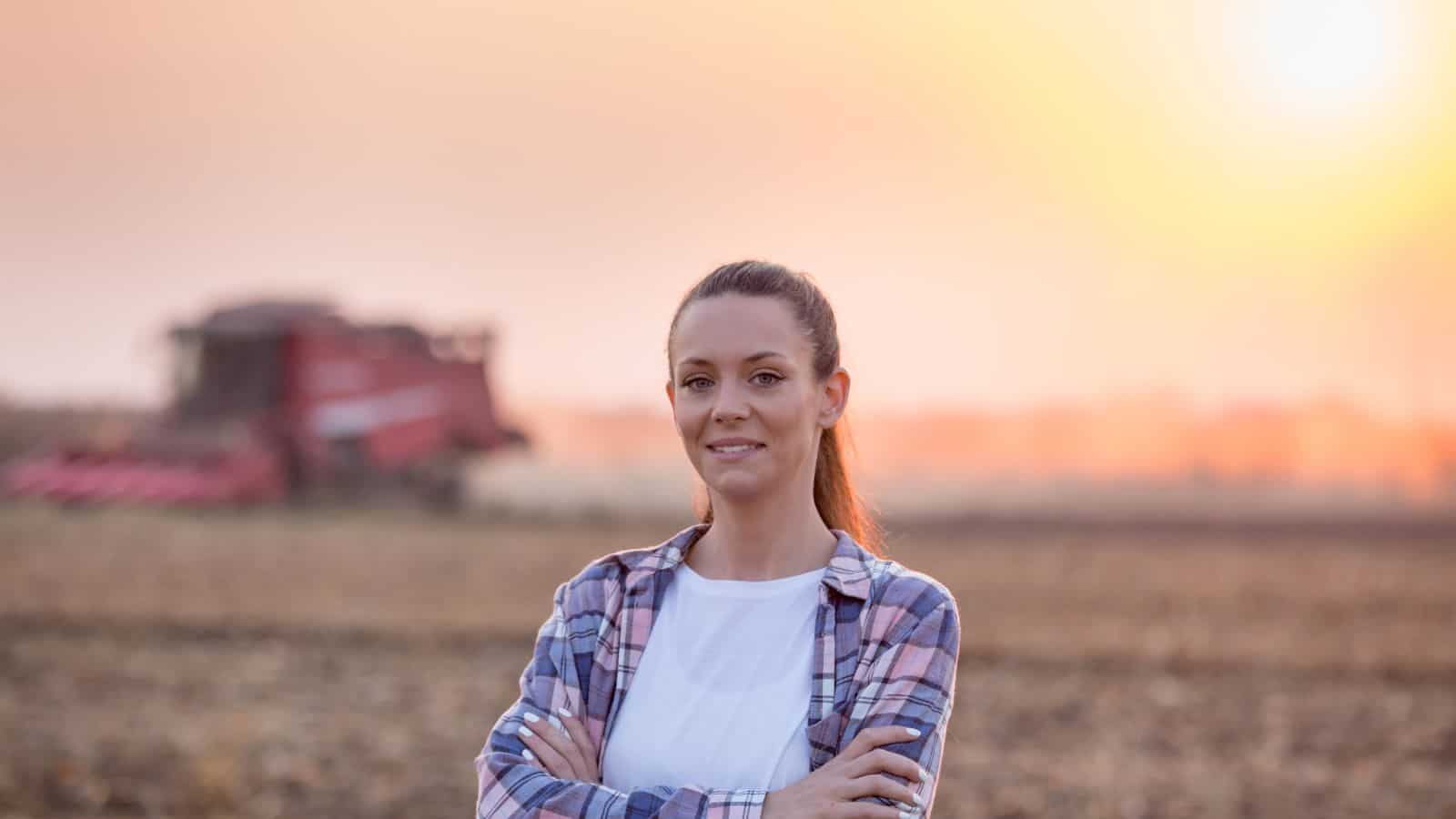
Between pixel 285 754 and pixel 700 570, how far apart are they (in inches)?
223

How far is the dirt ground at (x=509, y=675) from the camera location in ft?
23.0

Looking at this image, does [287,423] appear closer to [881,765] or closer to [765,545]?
[765,545]

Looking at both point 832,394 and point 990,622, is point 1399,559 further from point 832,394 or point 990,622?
point 832,394

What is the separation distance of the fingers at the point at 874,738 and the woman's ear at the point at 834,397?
577mm

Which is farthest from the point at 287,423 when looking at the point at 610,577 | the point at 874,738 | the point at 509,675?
the point at 874,738

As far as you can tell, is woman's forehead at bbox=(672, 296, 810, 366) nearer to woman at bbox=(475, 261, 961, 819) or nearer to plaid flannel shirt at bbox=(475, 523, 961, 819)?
woman at bbox=(475, 261, 961, 819)

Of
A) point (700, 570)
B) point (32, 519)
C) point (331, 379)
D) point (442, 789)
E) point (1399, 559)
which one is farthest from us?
point (331, 379)

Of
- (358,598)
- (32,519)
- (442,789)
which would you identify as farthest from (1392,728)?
(32,519)

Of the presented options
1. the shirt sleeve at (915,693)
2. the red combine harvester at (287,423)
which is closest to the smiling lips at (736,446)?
the shirt sleeve at (915,693)

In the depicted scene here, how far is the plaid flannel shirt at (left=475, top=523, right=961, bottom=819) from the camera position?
2336mm

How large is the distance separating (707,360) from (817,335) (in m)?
0.20

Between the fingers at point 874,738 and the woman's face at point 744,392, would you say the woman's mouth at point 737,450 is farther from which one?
the fingers at point 874,738

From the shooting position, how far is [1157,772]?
24.4 feet

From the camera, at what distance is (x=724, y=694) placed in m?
2.35
